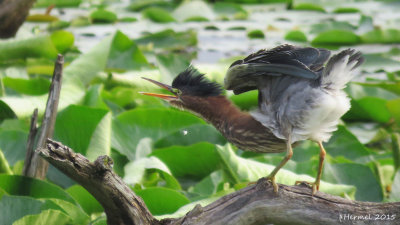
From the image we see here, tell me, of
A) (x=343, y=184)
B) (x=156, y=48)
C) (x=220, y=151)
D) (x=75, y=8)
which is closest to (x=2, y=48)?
(x=156, y=48)

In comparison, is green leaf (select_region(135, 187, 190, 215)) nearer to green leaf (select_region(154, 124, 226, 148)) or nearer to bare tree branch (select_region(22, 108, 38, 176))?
bare tree branch (select_region(22, 108, 38, 176))

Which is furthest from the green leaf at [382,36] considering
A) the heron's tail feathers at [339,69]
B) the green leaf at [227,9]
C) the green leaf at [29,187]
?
the green leaf at [29,187]

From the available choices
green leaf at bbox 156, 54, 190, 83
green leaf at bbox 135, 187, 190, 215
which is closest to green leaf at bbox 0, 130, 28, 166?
green leaf at bbox 135, 187, 190, 215

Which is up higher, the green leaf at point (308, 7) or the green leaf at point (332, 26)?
the green leaf at point (332, 26)

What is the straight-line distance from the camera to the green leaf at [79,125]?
12.3 ft

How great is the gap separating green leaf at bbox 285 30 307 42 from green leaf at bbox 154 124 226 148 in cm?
321

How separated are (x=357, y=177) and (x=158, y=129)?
129cm

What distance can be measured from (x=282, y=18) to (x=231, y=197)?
642 cm

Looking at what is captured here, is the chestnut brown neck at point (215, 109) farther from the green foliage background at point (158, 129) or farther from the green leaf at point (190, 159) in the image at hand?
the green leaf at point (190, 159)

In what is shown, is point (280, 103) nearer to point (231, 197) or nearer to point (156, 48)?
point (231, 197)

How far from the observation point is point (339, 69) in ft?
8.71

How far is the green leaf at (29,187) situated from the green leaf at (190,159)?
729 mm

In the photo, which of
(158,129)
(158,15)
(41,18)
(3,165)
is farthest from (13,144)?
(158,15)

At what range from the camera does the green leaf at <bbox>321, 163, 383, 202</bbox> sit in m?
3.71
